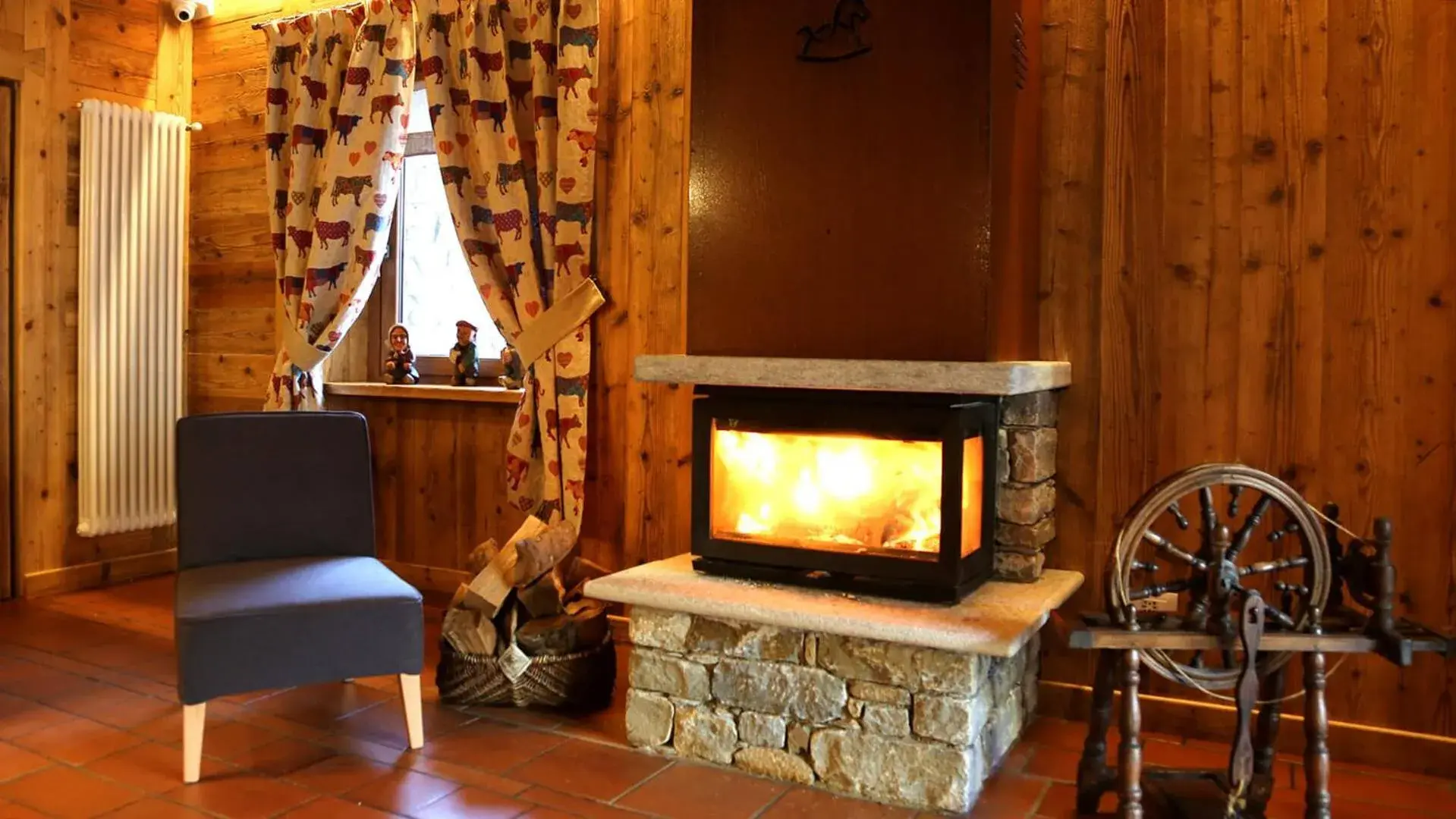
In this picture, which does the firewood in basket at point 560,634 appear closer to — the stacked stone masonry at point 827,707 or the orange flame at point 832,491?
the stacked stone masonry at point 827,707

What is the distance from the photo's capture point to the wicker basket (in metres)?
2.85

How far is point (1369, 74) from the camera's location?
253 cm

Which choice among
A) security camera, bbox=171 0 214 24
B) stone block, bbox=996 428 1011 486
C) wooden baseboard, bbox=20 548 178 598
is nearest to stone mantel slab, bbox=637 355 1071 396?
stone block, bbox=996 428 1011 486

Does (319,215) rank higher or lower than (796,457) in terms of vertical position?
higher

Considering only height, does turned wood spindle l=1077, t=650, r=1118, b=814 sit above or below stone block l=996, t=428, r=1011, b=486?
below

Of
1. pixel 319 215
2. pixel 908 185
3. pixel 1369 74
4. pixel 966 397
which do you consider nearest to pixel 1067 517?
pixel 966 397

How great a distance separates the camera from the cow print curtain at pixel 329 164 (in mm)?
3900

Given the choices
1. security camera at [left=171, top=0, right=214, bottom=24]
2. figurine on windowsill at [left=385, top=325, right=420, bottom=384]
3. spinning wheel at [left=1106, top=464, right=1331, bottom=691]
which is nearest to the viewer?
spinning wheel at [left=1106, top=464, right=1331, bottom=691]

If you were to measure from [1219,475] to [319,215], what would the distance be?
3.27m

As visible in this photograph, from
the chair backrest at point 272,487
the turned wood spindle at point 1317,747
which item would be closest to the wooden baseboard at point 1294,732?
the turned wood spindle at point 1317,747

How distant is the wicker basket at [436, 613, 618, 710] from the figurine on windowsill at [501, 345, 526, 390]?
3.84ft

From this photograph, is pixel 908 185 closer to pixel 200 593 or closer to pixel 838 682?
pixel 838 682

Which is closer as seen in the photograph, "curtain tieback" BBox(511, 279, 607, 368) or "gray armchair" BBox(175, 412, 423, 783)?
"gray armchair" BBox(175, 412, 423, 783)

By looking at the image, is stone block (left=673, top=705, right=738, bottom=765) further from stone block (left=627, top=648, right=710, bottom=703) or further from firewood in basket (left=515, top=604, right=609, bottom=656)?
firewood in basket (left=515, top=604, right=609, bottom=656)
